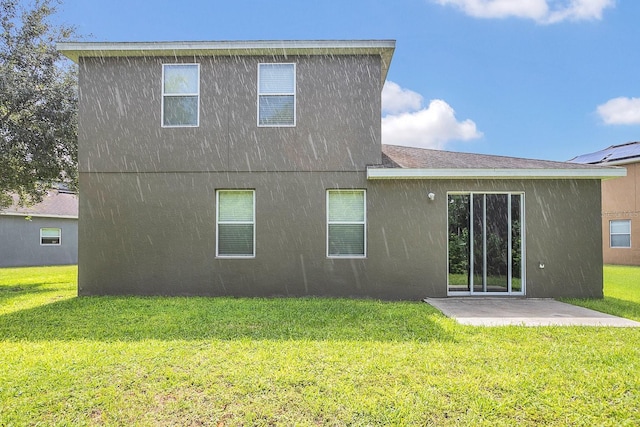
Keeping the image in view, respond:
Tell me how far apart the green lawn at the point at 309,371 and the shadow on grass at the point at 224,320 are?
0.04 meters

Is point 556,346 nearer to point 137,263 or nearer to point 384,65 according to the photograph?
point 384,65

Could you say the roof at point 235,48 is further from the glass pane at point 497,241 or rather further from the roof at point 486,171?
the glass pane at point 497,241

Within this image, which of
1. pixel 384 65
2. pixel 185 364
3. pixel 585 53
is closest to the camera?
pixel 185 364

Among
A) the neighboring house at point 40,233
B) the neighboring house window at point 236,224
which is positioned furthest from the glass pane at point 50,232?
the neighboring house window at point 236,224

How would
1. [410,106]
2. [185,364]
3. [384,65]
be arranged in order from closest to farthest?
[185,364], [384,65], [410,106]

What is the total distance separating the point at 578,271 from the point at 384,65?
581 cm

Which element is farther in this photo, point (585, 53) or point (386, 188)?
point (585, 53)

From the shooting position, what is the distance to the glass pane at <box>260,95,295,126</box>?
876 centimetres

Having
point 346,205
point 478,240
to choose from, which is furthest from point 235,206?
point 478,240

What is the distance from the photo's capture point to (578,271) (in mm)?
8477

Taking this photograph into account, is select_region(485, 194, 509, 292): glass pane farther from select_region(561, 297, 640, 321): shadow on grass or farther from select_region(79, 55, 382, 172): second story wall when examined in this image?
select_region(79, 55, 382, 172): second story wall

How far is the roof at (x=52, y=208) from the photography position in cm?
1967

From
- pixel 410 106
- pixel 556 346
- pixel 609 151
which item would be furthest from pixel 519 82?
pixel 556 346

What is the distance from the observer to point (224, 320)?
245 inches
